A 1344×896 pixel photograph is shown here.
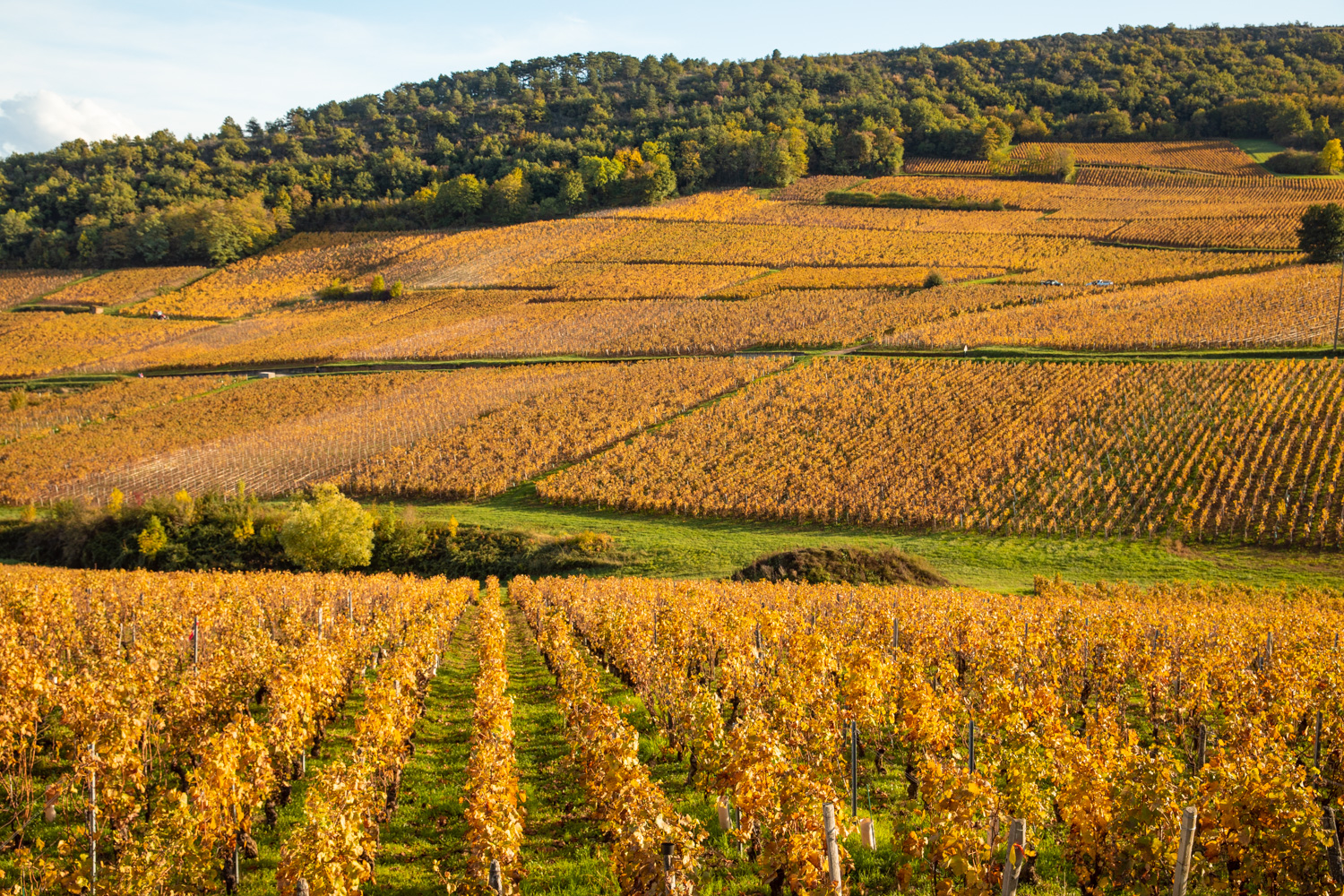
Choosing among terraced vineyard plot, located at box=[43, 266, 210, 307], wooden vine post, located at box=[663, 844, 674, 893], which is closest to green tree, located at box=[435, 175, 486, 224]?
terraced vineyard plot, located at box=[43, 266, 210, 307]

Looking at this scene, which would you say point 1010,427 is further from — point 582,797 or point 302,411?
point 302,411

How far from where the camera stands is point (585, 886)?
927cm

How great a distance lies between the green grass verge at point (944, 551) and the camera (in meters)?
27.6

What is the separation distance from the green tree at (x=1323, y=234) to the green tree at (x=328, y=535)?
255 feet

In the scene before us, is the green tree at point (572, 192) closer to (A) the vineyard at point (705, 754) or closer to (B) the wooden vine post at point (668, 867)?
(A) the vineyard at point (705, 754)

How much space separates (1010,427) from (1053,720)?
3211 centimetres

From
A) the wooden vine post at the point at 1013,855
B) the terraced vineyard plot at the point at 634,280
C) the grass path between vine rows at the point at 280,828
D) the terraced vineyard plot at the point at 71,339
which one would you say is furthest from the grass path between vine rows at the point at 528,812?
the terraced vineyard plot at the point at 71,339

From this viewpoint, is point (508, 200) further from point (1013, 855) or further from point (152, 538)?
point (1013, 855)

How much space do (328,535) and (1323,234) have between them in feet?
261

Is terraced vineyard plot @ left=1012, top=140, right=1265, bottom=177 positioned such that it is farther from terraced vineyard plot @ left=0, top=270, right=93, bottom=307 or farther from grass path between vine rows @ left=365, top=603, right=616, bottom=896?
terraced vineyard plot @ left=0, top=270, right=93, bottom=307

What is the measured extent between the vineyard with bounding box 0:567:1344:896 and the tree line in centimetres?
10192

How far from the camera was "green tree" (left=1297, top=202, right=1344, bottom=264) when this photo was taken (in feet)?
217

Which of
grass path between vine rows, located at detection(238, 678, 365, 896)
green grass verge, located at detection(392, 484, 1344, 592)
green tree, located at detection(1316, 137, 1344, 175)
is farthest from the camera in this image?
green tree, located at detection(1316, 137, 1344, 175)

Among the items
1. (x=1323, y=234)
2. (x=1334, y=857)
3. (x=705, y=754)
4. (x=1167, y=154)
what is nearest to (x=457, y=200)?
(x=1323, y=234)
